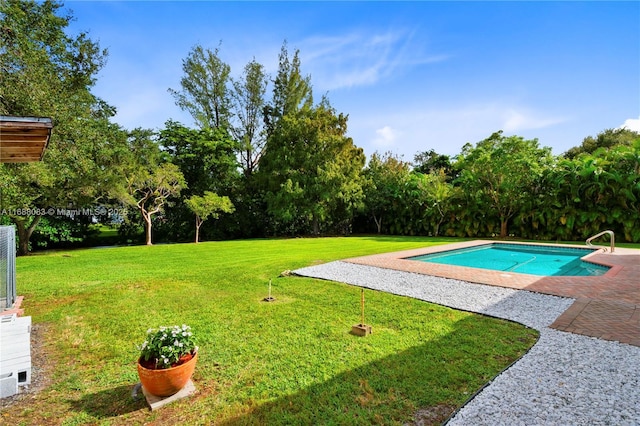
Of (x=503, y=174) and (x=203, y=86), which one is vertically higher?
(x=203, y=86)

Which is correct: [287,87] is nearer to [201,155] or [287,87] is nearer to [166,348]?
[201,155]

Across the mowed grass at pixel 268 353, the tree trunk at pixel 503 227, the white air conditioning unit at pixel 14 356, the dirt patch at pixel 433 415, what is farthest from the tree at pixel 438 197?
the white air conditioning unit at pixel 14 356

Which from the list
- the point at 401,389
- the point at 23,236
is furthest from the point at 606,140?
the point at 23,236

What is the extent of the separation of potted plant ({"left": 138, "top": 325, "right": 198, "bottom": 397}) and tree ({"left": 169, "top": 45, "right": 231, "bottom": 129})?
1008 inches

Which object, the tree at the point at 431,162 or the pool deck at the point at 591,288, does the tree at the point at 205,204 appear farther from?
the tree at the point at 431,162

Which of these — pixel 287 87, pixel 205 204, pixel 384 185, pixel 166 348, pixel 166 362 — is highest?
pixel 287 87

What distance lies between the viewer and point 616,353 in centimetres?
375

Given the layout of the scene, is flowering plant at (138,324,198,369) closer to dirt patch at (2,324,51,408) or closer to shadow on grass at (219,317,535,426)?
shadow on grass at (219,317,535,426)

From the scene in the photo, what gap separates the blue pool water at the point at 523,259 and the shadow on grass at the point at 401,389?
26.8 ft

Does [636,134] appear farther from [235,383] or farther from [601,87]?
[235,383]

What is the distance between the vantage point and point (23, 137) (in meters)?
3.46

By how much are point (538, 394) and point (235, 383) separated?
294 centimetres

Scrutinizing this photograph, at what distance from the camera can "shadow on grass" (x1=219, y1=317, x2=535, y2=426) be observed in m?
2.65

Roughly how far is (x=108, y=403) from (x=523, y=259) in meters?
14.7
